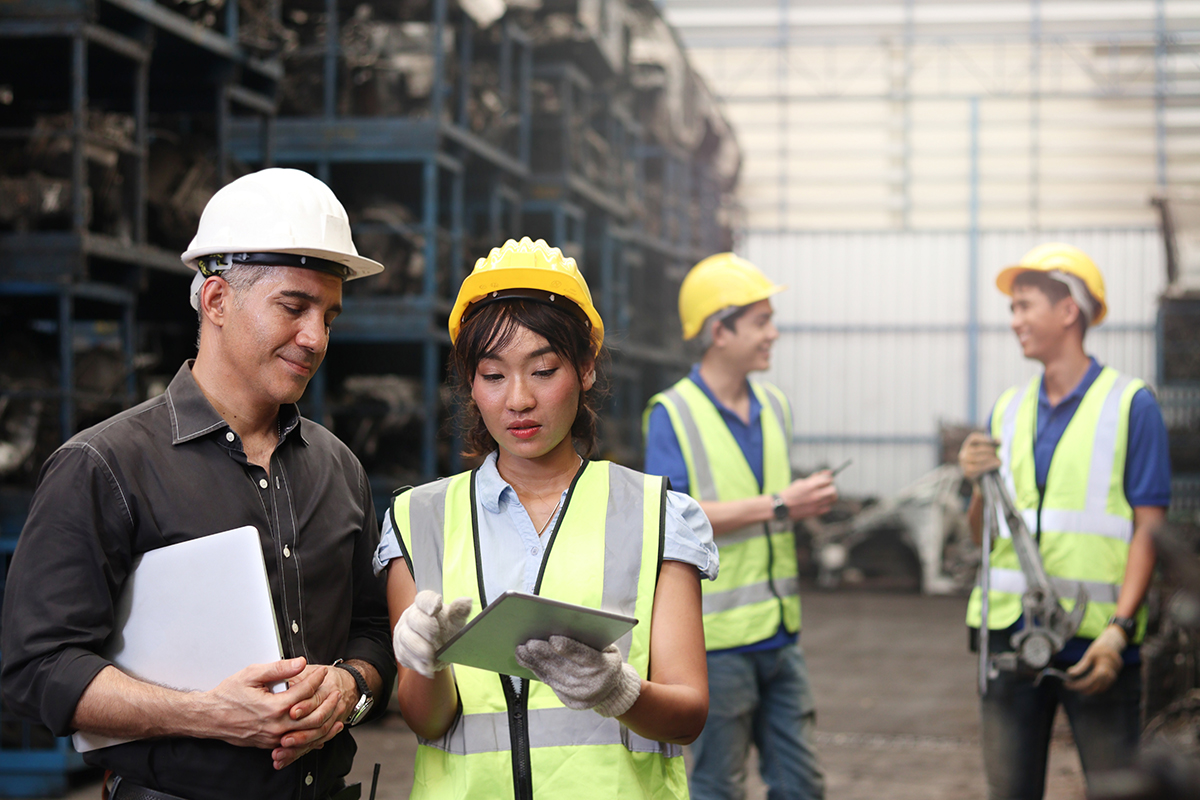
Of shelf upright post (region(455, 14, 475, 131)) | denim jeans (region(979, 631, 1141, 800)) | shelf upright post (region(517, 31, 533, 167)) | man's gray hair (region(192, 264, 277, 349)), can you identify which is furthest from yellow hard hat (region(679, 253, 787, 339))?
shelf upright post (region(517, 31, 533, 167))

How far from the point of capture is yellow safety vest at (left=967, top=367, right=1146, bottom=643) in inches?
128

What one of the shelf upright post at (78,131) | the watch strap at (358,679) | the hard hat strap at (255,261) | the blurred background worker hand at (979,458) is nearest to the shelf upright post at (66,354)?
the shelf upright post at (78,131)

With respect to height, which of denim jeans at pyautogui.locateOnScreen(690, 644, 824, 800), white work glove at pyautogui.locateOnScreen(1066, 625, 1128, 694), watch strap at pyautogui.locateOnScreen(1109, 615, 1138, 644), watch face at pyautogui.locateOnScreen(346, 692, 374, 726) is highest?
watch face at pyautogui.locateOnScreen(346, 692, 374, 726)

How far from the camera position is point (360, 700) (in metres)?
2.06

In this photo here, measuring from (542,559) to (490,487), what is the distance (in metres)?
0.17

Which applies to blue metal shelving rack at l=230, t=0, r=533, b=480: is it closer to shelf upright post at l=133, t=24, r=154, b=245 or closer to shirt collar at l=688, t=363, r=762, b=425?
shelf upright post at l=133, t=24, r=154, b=245

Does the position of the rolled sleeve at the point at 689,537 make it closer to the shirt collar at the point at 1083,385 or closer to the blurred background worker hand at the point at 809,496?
the blurred background worker hand at the point at 809,496

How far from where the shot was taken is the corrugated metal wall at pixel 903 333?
20047 millimetres

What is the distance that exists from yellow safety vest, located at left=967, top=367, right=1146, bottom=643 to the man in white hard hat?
194cm

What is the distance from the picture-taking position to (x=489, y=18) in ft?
26.5

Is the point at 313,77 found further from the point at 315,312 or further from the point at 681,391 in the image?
the point at 315,312

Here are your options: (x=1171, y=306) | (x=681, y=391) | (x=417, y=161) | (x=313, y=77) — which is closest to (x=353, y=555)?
(x=681, y=391)

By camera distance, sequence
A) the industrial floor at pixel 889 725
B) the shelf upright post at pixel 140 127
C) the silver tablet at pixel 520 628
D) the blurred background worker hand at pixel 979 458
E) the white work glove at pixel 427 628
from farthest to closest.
A: the industrial floor at pixel 889 725 < the shelf upright post at pixel 140 127 < the blurred background worker hand at pixel 979 458 < the white work glove at pixel 427 628 < the silver tablet at pixel 520 628

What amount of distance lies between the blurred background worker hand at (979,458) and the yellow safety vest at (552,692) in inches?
68.2
